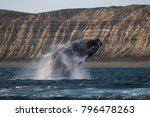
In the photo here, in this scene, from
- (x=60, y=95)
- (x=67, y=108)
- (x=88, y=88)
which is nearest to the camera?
(x=67, y=108)

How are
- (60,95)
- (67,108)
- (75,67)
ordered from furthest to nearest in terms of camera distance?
(75,67) → (60,95) → (67,108)

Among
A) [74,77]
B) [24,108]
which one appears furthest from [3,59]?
[24,108]

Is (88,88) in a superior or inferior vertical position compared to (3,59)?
superior

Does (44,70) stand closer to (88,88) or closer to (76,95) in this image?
(88,88)

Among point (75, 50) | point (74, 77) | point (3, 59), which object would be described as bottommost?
point (3, 59)

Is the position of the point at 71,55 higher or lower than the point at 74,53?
lower

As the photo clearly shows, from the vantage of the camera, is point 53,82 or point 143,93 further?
point 53,82

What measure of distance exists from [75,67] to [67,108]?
24.7 m

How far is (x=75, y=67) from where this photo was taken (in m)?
51.4

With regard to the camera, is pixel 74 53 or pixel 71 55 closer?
pixel 71 55

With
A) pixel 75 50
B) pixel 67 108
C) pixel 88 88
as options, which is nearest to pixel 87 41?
pixel 75 50

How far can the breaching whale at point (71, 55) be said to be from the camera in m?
49.4

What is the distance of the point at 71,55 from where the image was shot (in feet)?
163

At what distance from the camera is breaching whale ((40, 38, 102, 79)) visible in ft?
162
